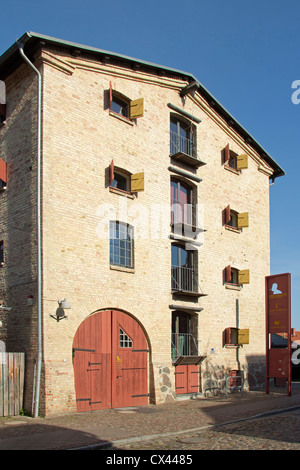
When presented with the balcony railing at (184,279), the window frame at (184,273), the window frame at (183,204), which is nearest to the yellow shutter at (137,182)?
the window frame at (183,204)

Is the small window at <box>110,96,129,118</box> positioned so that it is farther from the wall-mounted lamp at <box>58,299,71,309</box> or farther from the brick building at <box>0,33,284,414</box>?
the wall-mounted lamp at <box>58,299,71,309</box>

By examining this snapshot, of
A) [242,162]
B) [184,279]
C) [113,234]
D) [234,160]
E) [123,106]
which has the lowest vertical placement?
[184,279]

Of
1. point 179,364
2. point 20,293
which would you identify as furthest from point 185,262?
point 20,293

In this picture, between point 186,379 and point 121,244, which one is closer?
point 121,244

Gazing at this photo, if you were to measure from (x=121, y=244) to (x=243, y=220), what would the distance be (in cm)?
844

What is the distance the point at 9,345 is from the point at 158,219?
24.2ft

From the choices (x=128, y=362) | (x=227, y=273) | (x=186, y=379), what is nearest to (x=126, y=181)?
(x=128, y=362)

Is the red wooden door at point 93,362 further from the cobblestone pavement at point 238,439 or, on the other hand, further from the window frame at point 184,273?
the cobblestone pavement at point 238,439

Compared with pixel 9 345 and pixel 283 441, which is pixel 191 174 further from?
pixel 283 441

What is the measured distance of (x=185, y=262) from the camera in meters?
21.7

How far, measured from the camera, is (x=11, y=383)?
15094mm

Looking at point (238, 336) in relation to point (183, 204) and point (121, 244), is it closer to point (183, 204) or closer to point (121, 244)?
point (183, 204)

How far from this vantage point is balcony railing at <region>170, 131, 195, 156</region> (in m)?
21.8

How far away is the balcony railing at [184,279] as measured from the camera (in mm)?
20891
